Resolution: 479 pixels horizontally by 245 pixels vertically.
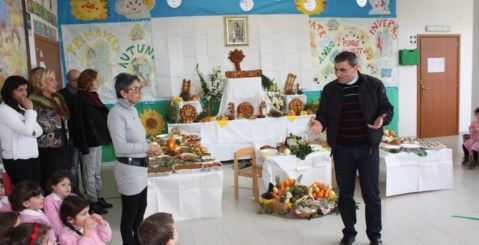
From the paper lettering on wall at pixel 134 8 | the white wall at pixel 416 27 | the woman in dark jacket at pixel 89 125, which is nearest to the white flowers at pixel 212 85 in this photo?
the paper lettering on wall at pixel 134 8

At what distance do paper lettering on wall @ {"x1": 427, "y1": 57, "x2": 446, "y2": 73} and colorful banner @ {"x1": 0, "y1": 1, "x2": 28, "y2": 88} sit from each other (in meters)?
7.47

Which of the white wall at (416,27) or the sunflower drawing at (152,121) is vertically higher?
the white wall at (416,27)

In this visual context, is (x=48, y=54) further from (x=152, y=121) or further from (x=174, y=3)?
(x=174, y=3)

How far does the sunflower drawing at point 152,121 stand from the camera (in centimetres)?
698

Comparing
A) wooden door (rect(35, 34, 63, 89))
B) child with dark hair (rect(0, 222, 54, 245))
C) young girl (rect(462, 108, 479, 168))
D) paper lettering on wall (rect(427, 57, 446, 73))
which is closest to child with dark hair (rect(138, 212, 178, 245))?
child with dark hair (rect(0, 222, 54, 245))

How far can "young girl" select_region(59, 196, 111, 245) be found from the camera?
2.26m

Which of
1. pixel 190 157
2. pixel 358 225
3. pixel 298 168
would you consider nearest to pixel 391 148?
pixel 298 168

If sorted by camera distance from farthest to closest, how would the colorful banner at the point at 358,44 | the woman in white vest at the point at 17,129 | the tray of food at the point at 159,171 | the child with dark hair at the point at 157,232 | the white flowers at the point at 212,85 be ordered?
the colorful banner at the point at 358,44, the white flowers at the point at 212,85, the tray of food at the point at 159,171, the woman in white vest at the point at 17,129, the child with dark hair at the point at 157,232

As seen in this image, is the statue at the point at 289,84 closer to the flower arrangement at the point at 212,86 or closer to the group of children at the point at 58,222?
the flower arrangement at the point at 212,86

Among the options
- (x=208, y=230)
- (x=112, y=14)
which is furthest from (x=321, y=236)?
(x=112, y=14)

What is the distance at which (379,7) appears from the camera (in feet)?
25.3

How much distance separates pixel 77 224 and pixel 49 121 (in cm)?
135

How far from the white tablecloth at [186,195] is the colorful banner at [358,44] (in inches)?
174

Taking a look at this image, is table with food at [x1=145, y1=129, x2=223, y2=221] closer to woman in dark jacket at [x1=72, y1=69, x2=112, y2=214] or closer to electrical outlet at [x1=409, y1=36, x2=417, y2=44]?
woman in dark jacket at [x1=72, y1=69, x2=112, y2=214]
